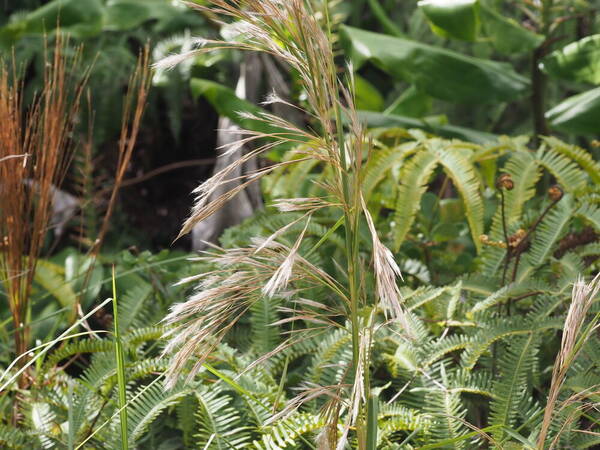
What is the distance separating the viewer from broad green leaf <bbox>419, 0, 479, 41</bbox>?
218cm

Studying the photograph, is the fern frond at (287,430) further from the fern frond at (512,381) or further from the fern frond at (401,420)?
the fern frond at (512,381)

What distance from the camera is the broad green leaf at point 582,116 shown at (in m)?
2.07

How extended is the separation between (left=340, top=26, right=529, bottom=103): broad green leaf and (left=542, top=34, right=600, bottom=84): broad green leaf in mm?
203

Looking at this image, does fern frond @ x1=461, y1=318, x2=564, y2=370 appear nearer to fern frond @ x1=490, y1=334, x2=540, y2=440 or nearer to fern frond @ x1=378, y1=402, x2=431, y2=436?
fern frond @ x1=490, y1=334, x2=540, y2=440

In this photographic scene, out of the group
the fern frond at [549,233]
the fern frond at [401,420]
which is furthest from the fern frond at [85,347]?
the fern frond at [549,233]

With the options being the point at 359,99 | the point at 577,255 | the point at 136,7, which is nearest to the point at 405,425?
the point at 577,255

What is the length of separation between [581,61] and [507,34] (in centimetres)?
27

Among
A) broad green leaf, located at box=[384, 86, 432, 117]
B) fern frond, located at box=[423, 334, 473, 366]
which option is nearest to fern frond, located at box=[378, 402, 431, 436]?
fern frond, located at box=[423, 334, 473, 366]

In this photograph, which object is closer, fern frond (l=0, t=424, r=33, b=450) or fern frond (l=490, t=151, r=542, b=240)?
fern frond (l=0, t=424, r=33, b=450)

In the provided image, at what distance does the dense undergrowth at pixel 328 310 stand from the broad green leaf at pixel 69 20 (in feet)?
3.52

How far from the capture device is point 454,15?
2184mm

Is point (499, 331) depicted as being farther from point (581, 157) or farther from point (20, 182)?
point (20, 182)

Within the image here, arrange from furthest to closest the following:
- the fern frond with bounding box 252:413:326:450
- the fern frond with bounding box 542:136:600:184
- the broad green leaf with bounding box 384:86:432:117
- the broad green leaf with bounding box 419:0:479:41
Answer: the broad green leaf with bounding box 384:86:432:117
the broad green leaf with bounding box 419:0:479:41
the fern frond with bounding box 542:136:600:184
the fern frond with bounding box 252:413:326:450

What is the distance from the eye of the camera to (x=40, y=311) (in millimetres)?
2260
